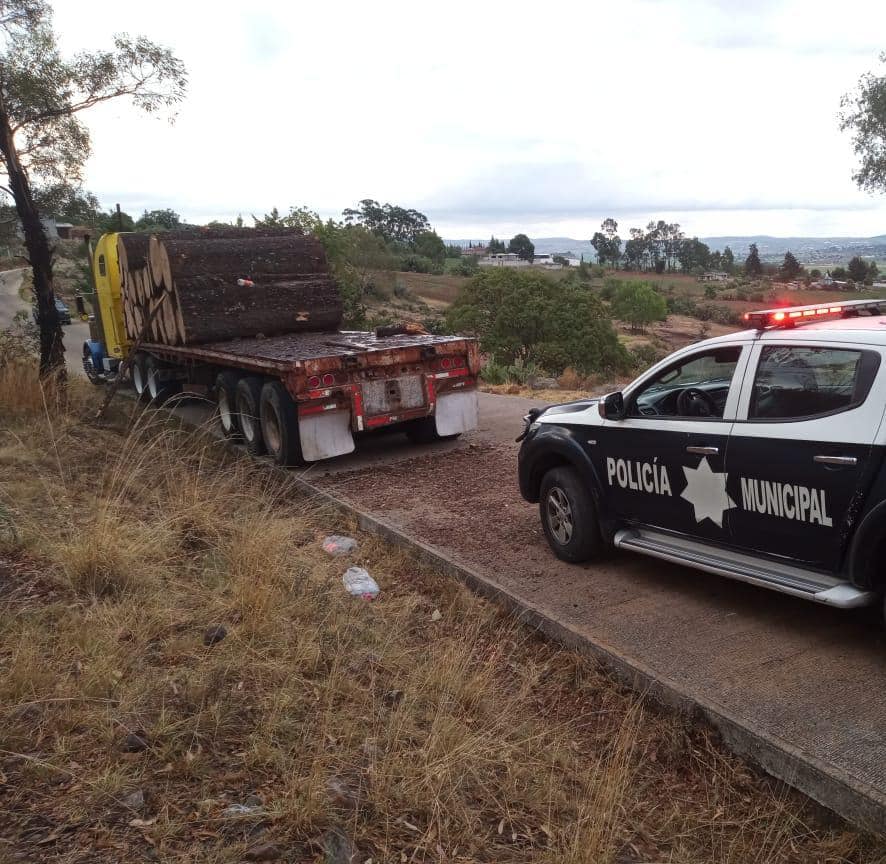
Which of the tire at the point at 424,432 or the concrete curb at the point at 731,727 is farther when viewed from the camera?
the tire at the point at 424,432

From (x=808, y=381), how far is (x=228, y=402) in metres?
7.70

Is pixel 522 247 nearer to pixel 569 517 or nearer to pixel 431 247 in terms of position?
pixel 431 247

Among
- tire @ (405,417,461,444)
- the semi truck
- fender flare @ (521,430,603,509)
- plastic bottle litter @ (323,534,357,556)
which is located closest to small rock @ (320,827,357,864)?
fender flare @ (521,430,603,509)

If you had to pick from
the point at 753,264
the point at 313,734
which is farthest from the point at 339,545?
the point at 753,264

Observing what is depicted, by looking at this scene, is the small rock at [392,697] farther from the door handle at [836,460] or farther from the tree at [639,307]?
the tree at [639,307]

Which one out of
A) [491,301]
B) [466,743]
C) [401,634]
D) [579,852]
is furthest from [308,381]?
[491,301]

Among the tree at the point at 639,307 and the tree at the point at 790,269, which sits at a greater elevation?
the tree at the point at 790,269

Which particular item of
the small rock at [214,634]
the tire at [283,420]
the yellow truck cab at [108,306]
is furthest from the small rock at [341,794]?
the yellow truck cab at [108,306]

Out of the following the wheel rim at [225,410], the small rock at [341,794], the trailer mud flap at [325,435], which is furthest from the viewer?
the wheel rim at [225,410]

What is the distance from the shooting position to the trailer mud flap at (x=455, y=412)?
956 centimetres

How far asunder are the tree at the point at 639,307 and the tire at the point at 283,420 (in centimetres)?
7251

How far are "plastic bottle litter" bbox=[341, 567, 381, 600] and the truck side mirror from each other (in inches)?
80.9

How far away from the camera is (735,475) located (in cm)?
438

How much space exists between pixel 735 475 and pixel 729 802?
1.71 m
